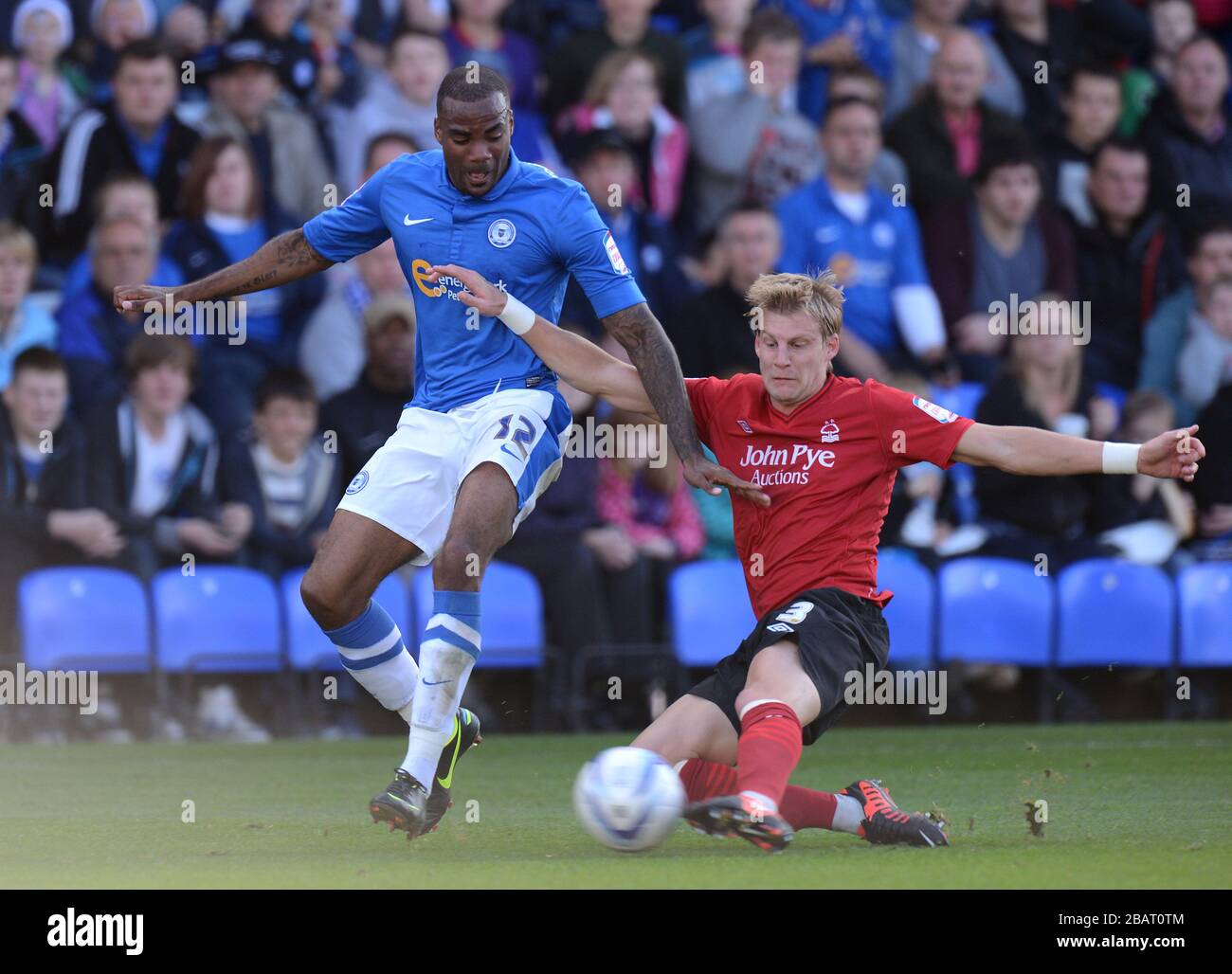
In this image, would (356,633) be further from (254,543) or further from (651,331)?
(254,543)

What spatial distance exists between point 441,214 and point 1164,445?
Result: 2.76m

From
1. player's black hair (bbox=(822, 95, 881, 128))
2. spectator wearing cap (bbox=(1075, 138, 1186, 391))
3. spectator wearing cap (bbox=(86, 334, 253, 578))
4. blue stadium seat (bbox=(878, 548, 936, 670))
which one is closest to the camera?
spectator wearing cap (bbox=(86, 334, 253, 578))

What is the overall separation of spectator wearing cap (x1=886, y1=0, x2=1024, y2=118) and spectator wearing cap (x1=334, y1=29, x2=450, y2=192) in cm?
344

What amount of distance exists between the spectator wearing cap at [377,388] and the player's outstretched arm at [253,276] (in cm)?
410

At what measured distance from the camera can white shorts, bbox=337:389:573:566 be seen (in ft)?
23.8

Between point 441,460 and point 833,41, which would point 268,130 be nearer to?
point 833,41

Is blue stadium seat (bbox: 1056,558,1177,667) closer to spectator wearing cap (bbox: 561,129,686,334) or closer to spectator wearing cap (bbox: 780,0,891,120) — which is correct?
spectator wearing cap (bbox: 561,129,686,334)

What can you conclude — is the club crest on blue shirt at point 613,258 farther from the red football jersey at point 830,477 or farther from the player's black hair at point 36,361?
the player's black hair at point 36,361

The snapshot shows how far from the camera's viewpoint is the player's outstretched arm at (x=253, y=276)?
769 cm

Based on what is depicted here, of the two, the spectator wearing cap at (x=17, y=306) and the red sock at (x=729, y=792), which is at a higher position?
the spectator wearing cap at (x=17, y=306)

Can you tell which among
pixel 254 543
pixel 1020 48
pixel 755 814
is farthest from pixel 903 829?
pixel 1020 48

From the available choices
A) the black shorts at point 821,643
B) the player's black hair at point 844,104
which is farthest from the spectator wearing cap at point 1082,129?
the black shorts at point 821,643

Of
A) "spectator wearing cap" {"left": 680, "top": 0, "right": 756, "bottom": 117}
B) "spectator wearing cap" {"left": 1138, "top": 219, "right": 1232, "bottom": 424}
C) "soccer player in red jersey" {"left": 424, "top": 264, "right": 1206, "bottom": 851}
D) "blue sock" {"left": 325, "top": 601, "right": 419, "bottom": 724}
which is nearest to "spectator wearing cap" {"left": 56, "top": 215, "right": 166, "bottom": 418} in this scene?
"spectator wearing cap" {"left": 680, "top": 0, "right": 756, "bottom": 117}

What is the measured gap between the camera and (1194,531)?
43.2 ft
